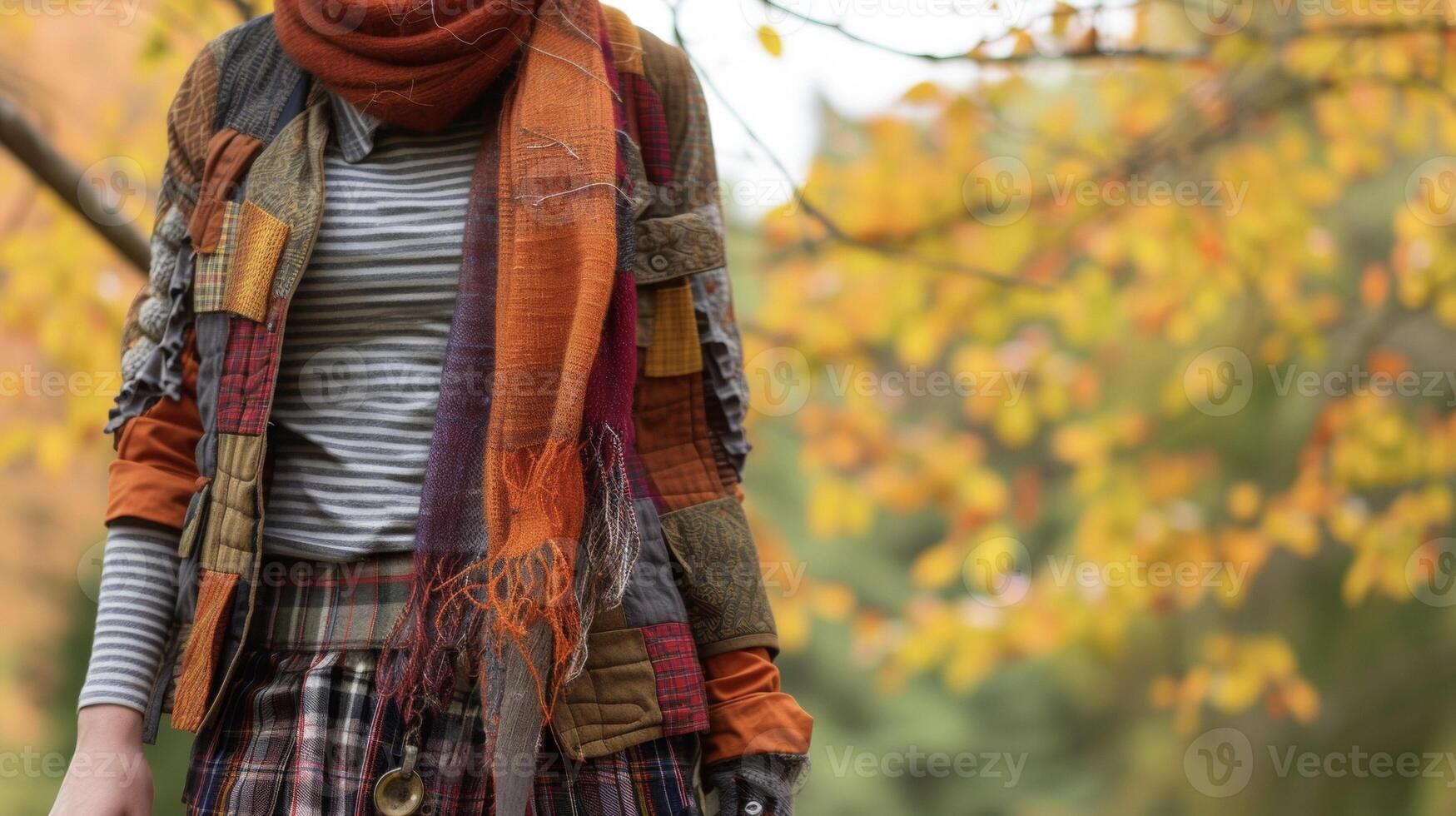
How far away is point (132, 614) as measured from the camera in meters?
1.38

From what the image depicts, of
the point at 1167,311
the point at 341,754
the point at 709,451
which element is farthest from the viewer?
the point at 1167,311

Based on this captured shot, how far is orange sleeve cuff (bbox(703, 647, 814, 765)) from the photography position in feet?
4.55

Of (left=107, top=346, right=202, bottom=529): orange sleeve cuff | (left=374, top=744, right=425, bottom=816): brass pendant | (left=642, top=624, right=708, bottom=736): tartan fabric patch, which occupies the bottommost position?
(left=374, top=744, right=425, bottom=816): brass pendant

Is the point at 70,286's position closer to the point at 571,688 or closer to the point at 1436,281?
the point at 571,688

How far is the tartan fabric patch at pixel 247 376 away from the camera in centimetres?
135

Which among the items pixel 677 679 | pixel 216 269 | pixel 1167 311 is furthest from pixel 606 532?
pixel 1167 311

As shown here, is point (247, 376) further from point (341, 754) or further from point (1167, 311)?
point (1167, 311)

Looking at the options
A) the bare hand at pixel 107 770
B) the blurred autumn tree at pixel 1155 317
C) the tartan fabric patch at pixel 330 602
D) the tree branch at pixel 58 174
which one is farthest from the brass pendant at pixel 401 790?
the tree branch at pixel 58 174

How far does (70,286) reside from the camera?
3.35 m

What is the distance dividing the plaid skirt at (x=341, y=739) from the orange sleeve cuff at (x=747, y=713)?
0.07m

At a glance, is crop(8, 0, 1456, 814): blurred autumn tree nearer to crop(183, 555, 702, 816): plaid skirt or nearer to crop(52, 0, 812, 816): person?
crop(52, 0, 812, 816): person

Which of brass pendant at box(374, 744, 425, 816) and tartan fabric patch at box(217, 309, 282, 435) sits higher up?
tartan fabric patch at box(217, 309, 282, 435)

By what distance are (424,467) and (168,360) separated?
0.35 m

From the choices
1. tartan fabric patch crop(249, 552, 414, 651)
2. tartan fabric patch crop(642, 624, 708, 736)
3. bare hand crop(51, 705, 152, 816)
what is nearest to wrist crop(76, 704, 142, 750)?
bare hand crop(51, 705, 152, 816)
